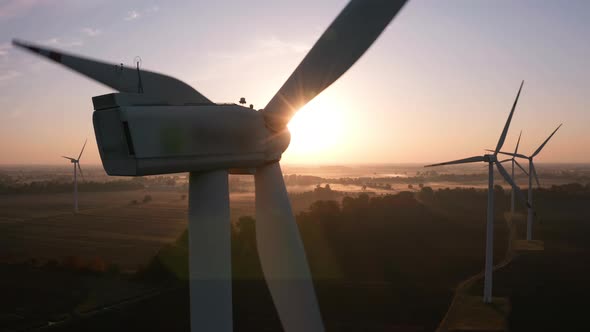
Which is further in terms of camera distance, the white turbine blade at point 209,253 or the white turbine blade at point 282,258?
the white turbine blade at point 282,258

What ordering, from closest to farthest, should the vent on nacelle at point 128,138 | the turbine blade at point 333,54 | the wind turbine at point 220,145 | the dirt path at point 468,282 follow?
the vent on nacelle at point 128,138, the wind turbine at point 220,145, the turbine blade at point 333,54, the dirt path at point 468,282

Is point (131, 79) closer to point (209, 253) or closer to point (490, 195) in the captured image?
point (209, 253)

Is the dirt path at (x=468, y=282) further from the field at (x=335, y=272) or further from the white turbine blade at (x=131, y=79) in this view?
the white turbine blade at (x=131, y=79)

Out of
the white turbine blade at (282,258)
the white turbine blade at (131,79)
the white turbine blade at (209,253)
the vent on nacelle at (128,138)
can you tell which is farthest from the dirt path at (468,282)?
the vent on nacelle at (128,138)

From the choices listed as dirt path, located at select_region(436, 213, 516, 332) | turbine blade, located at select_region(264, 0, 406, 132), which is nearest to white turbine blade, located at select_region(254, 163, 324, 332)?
turbine blade, located at select_region(264, 0, 406, 132)

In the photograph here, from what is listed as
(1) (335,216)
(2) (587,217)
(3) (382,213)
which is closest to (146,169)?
(1) (335,216)

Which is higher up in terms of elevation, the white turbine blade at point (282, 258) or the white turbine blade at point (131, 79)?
the white turbine blade at point (131, 79)
